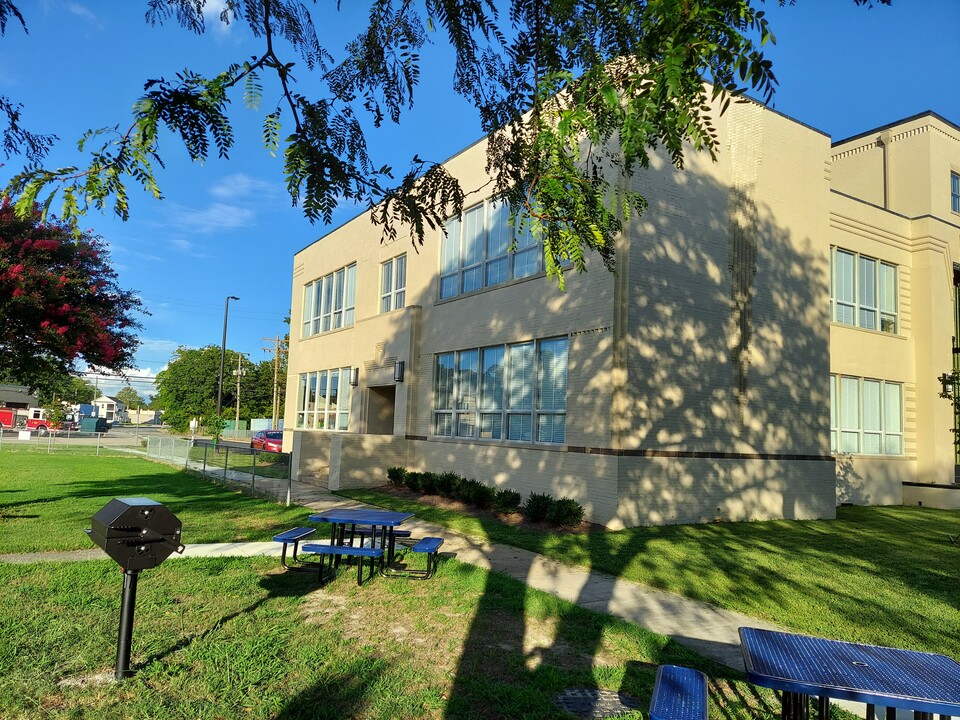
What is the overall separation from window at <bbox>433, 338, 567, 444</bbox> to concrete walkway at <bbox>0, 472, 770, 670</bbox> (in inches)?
155

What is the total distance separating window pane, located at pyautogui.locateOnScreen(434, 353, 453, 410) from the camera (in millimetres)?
18281

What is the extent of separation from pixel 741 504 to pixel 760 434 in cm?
159

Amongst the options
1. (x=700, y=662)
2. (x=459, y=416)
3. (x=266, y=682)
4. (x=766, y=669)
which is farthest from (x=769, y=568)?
(x=459, y=416)

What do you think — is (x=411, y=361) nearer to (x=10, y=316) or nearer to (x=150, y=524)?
(x=10, y=316)

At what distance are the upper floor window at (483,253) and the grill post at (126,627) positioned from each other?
38.4 ft

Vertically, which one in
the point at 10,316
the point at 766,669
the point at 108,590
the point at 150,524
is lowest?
the point at 108,590

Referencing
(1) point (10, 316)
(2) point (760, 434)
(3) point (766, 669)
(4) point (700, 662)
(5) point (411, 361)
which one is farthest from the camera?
(5) point (411, 361)

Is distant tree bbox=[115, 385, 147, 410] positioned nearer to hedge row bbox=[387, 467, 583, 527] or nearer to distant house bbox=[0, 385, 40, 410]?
distant house bbox=[0, 385, 40, 410]

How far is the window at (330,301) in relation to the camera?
24531 millimetres

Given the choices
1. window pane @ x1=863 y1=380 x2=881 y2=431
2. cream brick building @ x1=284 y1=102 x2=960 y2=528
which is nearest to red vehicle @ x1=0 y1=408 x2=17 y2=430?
cream brick building @ x1=284 y1=102 x2=960 y2=528

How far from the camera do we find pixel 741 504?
14.2 metres

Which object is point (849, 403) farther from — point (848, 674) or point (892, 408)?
point (848, 674)

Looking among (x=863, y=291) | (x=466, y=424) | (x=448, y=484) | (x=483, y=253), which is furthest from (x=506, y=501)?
(x=863, y=291)

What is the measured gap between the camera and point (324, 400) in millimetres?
25406
